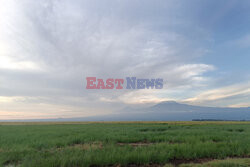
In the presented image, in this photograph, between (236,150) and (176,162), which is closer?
(176,162)

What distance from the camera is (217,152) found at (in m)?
7.07

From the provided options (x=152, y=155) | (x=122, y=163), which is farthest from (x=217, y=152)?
(x=122, y=163)

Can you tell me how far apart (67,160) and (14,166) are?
1838 millimetres

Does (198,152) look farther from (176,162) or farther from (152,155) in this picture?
(152,155)

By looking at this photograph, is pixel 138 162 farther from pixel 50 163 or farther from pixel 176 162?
pixel 50 163

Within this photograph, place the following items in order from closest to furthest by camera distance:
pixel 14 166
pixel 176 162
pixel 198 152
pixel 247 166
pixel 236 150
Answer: pixel 247 166
pixel 14 166
pixel 176 162
pixel 198 152
pixel 236 150

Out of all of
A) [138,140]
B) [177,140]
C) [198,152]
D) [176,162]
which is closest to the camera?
[176,162]

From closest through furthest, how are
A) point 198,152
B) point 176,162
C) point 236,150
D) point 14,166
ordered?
point 14,166 < point 176,162 < point 198,152 < point 236,150

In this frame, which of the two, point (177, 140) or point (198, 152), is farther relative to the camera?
point (177, 140)

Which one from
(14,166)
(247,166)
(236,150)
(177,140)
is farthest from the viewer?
(177,140)

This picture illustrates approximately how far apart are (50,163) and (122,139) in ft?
21.3

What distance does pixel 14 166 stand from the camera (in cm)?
550

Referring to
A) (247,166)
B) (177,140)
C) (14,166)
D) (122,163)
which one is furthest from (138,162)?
(177,140)

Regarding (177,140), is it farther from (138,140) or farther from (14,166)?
(14,166)
